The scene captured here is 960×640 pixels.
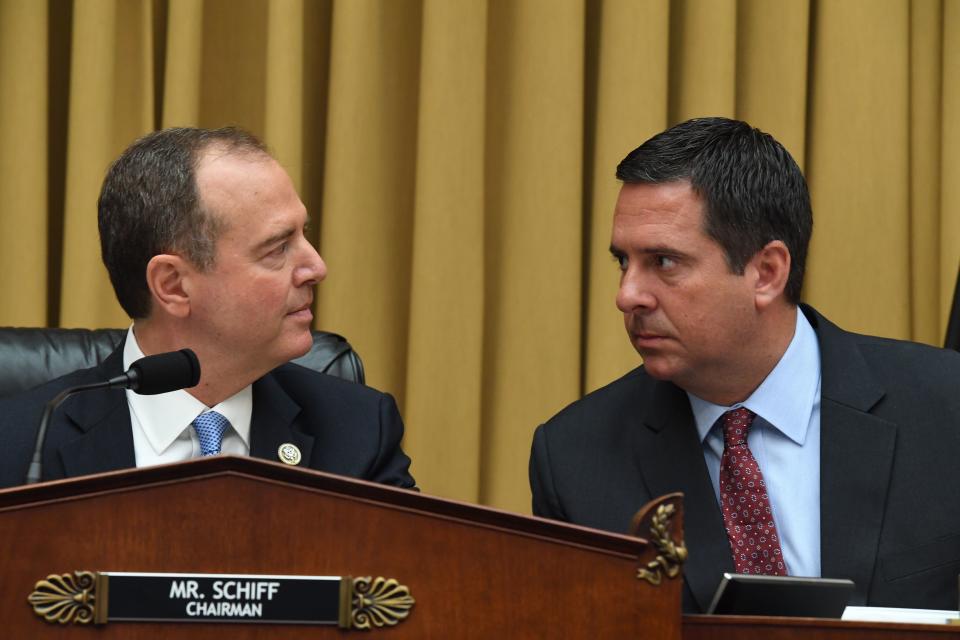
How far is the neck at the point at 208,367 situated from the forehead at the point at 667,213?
2.22ft

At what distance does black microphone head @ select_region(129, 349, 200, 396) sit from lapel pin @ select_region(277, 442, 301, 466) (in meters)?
0.55

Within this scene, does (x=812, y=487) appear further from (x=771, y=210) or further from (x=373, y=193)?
(x=373, y=193)

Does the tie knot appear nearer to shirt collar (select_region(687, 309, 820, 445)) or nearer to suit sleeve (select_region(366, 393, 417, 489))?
shirt collar (select_region(687, 309, 820, 445))

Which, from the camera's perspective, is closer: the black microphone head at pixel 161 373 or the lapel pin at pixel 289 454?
the black microphone head at pixel 161 373

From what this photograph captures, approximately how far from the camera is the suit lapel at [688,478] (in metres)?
1.97

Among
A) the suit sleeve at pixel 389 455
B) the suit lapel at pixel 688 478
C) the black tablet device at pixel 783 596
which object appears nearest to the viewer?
the black tablet device at pixel 783 596

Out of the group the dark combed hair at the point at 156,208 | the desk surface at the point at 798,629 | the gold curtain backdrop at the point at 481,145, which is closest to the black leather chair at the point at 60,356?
the dark combed hair at the point at 156,208

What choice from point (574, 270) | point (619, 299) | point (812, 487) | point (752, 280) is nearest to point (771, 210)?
point (752, 280)

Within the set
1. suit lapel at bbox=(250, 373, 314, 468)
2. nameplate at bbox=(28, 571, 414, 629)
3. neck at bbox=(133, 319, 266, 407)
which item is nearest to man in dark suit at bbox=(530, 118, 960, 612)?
suit lapel at bbox=(250, 373, 314, 468)

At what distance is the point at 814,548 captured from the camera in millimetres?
2037

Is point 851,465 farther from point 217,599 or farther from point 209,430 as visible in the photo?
point 217,599

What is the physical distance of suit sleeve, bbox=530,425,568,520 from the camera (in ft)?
7.15

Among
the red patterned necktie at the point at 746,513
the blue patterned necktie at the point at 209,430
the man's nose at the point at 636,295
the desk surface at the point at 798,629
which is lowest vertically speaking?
the desk surface at the point at 798,629

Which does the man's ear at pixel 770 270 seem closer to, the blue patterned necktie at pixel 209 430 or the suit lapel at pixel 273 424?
the suit lapel at pixel 273 424
